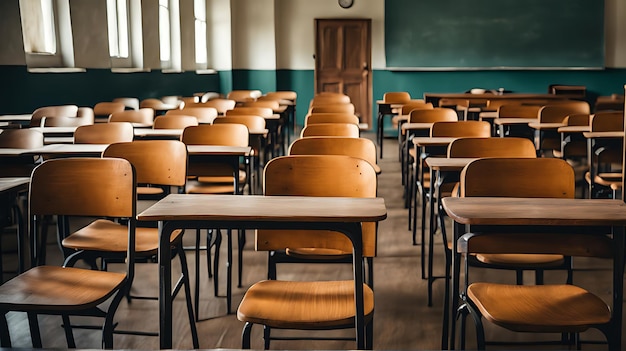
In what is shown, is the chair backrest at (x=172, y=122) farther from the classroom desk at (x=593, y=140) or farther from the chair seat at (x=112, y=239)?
the classroom desk at (x=593, y=140)

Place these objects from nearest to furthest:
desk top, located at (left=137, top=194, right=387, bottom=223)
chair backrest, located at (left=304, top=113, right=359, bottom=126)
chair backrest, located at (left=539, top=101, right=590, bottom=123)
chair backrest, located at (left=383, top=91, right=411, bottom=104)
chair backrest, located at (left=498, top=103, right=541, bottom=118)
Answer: desk top, located at (left=137, top=194, right=387, bottom=223) < chair backrest, located at (left=304, top=113, right=359, bottom=126) < chair backrest, located at (left=539, top=101, right=590, bottom=123) < chair backrest, located at (left=498, top=103, right=541, bottom=118) < chair backrest, located at (left=383, top=91, right=411, bottom=104)

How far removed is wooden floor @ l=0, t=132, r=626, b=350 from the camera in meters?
3.01

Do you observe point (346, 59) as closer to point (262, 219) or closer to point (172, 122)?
point (172, 122)

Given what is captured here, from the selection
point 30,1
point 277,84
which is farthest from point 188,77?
point 30,1

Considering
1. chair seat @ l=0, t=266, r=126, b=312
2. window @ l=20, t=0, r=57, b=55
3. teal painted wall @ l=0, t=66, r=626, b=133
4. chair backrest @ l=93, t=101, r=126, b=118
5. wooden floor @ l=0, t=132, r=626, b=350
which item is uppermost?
window @ l=20, t=0, r=57, b=55

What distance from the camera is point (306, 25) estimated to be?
13812mm

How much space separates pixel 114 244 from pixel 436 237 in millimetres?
2688

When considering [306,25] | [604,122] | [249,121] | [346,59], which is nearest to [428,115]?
[604,122]

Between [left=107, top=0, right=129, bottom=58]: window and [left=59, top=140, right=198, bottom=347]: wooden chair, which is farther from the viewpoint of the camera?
[left=107, top=0, right=129, bottom=58]: window

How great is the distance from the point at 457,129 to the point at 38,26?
5.06 m

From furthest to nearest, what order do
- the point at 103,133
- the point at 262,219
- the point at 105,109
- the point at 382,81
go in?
the point at 382,81 < the point at 105,109 < the point at 103,133 < the point at 262,219

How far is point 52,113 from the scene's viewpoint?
21.7 ft

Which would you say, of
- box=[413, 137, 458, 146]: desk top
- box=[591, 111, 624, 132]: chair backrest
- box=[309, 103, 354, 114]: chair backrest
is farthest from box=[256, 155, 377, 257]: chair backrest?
box=[309, 103, 354, 114]: chair backrest

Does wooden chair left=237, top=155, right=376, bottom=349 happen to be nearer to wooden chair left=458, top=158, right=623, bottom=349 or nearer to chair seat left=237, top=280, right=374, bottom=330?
chair seat left=237, top=280, right=374, bottom=330
